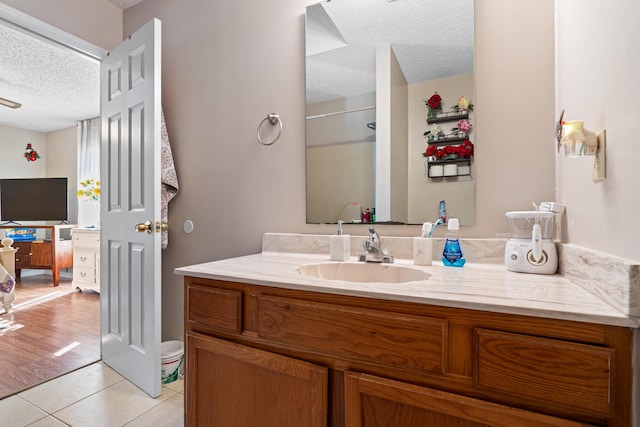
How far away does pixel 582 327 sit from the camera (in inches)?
25.4

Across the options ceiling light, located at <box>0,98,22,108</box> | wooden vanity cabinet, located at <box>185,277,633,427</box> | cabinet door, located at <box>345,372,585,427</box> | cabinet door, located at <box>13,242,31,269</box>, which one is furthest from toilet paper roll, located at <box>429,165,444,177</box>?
cabinet door, located at <box>13,242,31,269</box>

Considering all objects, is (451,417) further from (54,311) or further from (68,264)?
(68,264)

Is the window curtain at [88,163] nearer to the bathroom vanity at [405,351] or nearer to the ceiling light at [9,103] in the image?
the ceiling light at [9,103]

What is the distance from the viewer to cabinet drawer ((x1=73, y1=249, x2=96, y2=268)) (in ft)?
13.6

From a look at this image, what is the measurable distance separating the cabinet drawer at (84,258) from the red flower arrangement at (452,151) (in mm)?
4359

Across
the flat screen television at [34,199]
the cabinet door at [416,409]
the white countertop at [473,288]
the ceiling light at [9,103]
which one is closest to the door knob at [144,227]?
the white countertop at [473,288]

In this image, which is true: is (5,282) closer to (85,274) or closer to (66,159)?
(85,274)

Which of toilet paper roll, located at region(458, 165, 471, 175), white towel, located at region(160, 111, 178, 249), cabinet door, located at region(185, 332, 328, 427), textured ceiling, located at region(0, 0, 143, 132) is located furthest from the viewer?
textured ceiling, located at region(0, 0, 143, 132)

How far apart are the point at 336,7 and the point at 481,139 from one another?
911mm

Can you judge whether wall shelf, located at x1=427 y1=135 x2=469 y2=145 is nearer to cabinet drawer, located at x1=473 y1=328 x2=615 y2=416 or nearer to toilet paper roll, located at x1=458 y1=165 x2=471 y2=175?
toilet paper roll, located at x1=458 y1=165 x2=471 y2=175

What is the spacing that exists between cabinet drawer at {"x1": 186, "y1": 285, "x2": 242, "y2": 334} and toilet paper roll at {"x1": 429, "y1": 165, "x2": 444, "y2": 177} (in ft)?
2.89

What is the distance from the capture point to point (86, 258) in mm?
4188

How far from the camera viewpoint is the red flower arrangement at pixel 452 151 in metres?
1.30

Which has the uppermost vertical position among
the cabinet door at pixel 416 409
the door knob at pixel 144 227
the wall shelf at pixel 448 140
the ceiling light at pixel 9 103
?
the ceiling light at pixel 9 103
